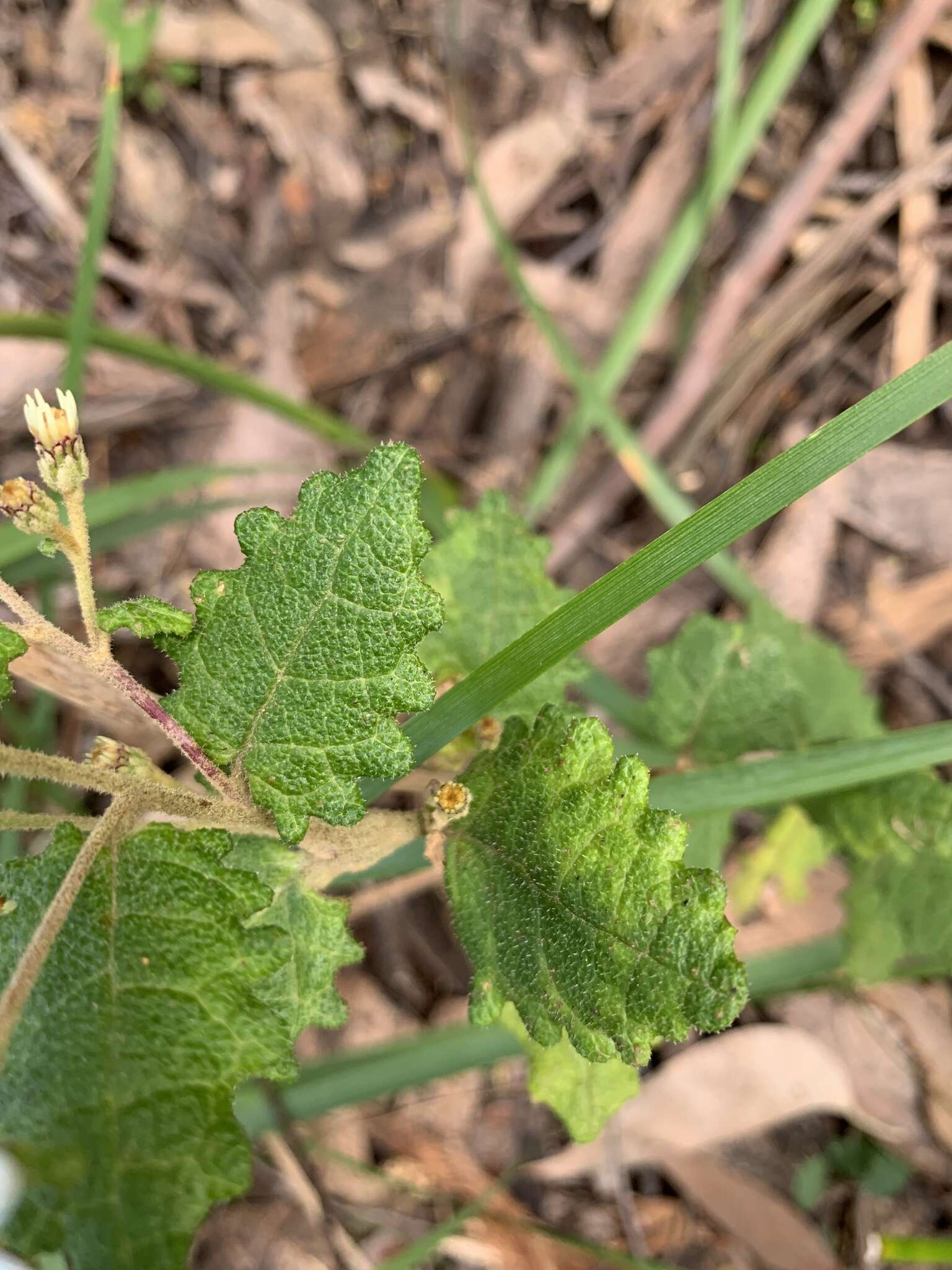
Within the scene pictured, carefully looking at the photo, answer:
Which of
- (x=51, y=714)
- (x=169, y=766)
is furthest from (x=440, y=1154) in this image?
(x=51, y=714)

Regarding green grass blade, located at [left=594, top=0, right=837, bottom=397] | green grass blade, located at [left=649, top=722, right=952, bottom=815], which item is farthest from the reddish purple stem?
green grass blade, located at [left=594, top=0, right=837, bottom=397]

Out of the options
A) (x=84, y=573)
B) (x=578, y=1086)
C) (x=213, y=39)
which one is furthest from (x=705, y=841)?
(x=213, y=39)

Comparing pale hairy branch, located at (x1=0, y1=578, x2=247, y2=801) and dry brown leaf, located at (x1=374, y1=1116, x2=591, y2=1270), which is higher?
pale hairy branch, located at (x1=0, y1=578, x2=247, y2=801)

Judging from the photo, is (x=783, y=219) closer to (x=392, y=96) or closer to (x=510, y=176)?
(x=510, y=176)

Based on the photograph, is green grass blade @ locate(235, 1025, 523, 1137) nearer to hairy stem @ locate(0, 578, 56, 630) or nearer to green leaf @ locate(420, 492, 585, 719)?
green leaf @ locate(420, 492, 585, 719)

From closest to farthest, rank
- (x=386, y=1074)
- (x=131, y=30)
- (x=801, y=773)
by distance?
(x=801, y=773)
(x=386, y=1074)
(x=131, y=30)
